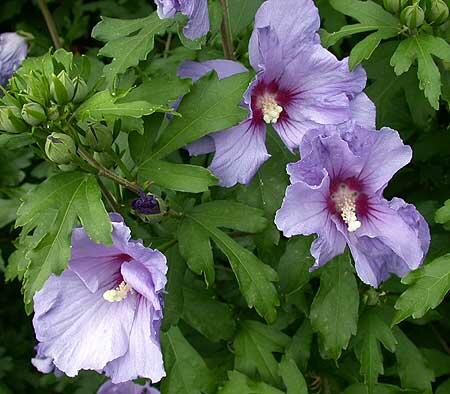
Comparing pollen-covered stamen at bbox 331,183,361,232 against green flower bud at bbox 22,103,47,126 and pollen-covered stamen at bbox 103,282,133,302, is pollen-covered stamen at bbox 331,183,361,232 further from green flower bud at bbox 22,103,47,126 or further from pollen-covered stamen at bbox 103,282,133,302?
green flower bud at bbox 22,103,47,126

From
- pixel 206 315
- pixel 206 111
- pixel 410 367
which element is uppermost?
pixel 206 111

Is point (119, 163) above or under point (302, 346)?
above

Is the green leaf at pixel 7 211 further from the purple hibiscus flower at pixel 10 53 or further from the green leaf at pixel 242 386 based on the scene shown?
the green leaf at pixel 242 386

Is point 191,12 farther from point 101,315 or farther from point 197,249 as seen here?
point 101,315

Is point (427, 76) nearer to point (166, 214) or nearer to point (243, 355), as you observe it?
point (166, 214)

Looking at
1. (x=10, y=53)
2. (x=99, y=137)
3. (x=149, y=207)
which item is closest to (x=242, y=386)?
(x=149, y=207)

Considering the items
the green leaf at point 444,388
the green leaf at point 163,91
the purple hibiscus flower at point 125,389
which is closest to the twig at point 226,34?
the green leaf at point 163,91
